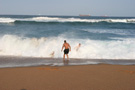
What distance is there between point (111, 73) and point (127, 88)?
1330 millimetres

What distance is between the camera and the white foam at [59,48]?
33.9 feet

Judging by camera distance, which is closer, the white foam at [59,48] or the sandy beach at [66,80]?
the sandy beach at [66,80]

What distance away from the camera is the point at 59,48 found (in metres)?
11.5

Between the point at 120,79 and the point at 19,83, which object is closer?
the point at 19,83

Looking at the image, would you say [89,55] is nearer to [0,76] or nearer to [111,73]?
[111,73]

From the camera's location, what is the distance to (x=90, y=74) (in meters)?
5.67

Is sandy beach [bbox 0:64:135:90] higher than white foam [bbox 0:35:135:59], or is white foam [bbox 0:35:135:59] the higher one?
white foam [bbox 0:35:135:59]

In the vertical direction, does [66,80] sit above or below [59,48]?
below

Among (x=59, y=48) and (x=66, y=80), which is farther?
(x=59, y=48)

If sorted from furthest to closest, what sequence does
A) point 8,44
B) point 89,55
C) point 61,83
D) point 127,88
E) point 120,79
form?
1. point 8,44
2. point 89,55
3. point 120,79
4. point 61,83
5. point 127,88

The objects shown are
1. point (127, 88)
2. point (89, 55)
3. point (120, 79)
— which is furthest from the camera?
point (89, 55)

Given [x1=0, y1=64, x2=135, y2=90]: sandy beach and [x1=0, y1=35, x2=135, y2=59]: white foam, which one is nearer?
[x1=0, y1=64, x2=135, y2=90]: sandy beach

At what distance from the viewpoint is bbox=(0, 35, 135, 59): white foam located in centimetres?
1034

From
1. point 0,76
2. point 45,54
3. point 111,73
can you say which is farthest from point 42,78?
point 45,54
